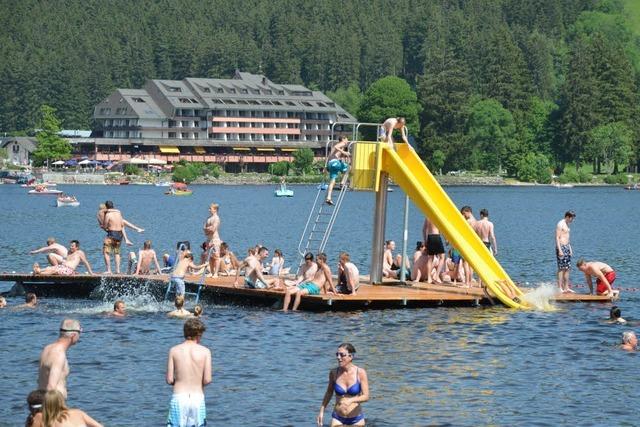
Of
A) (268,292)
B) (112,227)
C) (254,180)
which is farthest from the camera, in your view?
(254,180)

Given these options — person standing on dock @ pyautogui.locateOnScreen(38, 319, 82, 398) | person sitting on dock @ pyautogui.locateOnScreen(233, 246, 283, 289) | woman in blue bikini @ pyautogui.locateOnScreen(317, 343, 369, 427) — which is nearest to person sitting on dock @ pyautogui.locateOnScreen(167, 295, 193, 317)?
person sitting on dock @ pyautogui.locateOnScreen(233, 246, 283, 289)

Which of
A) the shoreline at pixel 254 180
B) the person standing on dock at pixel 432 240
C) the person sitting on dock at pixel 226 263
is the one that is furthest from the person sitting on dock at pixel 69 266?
the shoreline at pixel 254 180

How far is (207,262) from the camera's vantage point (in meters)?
35.2

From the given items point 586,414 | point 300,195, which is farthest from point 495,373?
point 300,195

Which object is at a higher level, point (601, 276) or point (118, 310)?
point (601, 276)

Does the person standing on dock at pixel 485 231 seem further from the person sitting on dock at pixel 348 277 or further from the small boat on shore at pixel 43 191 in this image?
the small boat on shore at pixel 43 191

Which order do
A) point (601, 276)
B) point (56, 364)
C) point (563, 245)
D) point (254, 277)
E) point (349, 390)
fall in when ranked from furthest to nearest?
1. point (601, 276)
2. point (563, 245)
3. point (254, 277)
4. point (349, 390)
5. point (56, 364)

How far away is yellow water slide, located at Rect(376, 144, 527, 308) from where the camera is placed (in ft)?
109

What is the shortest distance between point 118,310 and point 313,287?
4753 millimetres

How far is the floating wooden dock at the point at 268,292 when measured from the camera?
32375 millimetres

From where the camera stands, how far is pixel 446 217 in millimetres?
33531

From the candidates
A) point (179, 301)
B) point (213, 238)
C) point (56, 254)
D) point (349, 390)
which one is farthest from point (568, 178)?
point (349, 390)

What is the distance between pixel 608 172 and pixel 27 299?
15745cm

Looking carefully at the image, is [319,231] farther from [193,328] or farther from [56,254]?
[193,328]
